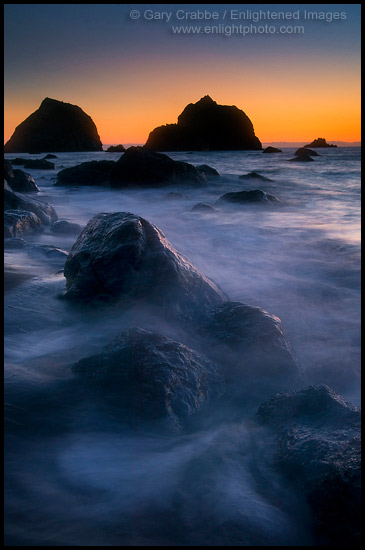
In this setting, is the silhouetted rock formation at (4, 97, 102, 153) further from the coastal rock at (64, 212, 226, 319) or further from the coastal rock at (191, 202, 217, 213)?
the coastal rock at (64, 212, 226, 319)

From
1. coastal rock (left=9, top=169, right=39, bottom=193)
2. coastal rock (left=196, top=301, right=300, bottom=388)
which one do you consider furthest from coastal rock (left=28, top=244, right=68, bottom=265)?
coastal rock (left=9, top=169, right=39, bottom=193)

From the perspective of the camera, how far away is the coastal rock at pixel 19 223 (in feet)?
23.0

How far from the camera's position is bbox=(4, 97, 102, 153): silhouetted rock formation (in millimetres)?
92062

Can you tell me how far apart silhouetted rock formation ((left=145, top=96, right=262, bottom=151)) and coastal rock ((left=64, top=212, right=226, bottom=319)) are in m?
90.3

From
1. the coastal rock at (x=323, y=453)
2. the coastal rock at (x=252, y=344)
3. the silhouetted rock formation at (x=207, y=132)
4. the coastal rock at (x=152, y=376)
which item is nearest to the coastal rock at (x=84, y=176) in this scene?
the coastal rock at (x=252, y=344)

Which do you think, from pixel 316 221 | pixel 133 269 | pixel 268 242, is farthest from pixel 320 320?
pixel 316 221

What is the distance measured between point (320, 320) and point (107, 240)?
Answer: 8.46 ft

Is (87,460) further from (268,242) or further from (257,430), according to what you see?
(268,242)

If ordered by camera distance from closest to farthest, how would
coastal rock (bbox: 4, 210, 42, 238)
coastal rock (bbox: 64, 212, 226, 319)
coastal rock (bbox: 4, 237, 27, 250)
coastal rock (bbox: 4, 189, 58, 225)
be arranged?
coastal rock (bbox: 64, 212, 226, 319)
coastal rock (bbox: 4, 237, 27, 250)
coastal rock (bbox: 4, 210, 42, 238)
coastal rock (bbox: 4, 189, 58, 225)

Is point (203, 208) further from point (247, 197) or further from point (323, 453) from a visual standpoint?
point (323, 453)

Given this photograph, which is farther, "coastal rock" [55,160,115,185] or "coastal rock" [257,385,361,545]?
"coastal rock" [55,160,115,185]

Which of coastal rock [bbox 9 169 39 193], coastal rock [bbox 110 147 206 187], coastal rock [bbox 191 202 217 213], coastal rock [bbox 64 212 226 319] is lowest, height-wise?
coastal rock [bbox 64 212 226 319]

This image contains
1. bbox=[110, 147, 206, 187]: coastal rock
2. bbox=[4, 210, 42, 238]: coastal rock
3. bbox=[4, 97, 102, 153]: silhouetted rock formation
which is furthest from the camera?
bbox=[4, 97, 102, 153]: silhouetted rock formation

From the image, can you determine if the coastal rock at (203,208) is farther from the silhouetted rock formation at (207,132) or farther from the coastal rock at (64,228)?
the silhouetted rock formation at (207,132)
